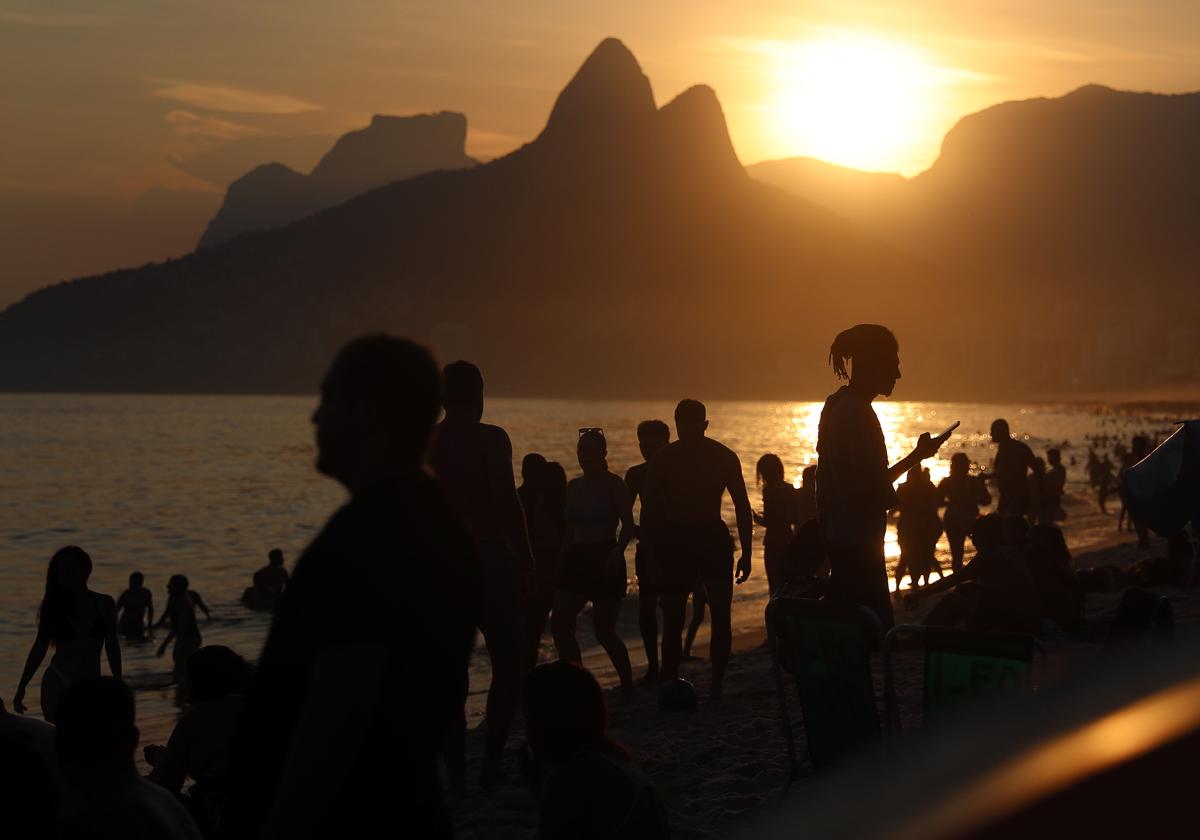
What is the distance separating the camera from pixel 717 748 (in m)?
7.74

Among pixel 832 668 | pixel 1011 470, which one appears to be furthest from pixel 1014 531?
pixel 832 668

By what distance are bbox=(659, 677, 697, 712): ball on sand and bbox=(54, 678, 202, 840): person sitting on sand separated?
5.95 m

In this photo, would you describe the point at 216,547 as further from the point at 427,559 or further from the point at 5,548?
the point at 427,559

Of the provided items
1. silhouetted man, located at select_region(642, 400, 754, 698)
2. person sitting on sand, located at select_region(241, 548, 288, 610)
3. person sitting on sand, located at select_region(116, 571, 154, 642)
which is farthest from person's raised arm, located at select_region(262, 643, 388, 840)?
person sitting on sand, located at select_region(241, 548, 288, 610)

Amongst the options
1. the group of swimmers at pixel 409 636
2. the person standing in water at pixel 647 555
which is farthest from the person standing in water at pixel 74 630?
the person standing in water at pixel 647 555

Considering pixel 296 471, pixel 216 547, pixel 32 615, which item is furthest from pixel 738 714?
pixel 296 471

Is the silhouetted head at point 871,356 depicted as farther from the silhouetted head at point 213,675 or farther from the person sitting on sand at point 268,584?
the person sitting on sand at point 268,584

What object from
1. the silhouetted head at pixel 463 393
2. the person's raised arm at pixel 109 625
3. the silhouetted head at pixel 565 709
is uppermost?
the silhouetted head at pixel 463 393

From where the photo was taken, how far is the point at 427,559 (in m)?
2.47

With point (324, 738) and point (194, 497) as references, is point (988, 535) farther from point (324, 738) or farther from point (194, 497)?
point (194, 497)

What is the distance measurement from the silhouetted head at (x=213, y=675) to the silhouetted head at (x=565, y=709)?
1470mm

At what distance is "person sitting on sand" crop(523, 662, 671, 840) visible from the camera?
3.67 meters

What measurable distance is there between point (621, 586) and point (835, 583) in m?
2.88

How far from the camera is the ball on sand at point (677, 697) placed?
29.5 feet
